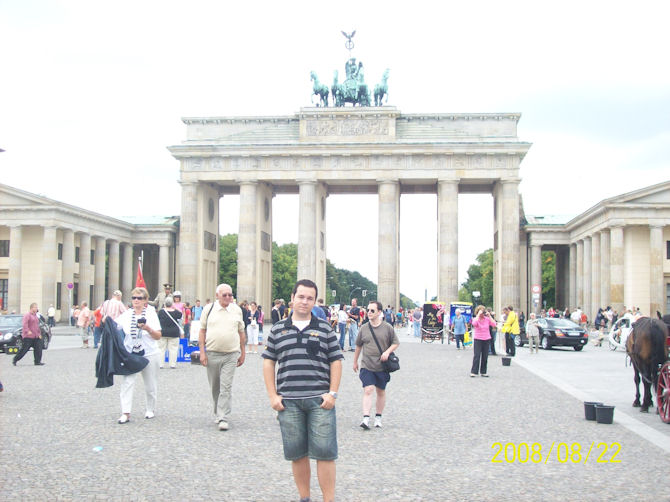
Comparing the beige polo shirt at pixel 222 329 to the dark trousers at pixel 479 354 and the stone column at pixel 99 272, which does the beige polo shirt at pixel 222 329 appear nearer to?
the dark trousers at pixel 479 354

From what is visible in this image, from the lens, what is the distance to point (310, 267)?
6594 cm

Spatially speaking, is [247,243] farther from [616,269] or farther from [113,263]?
[616,269]

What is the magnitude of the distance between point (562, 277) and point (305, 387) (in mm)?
75544

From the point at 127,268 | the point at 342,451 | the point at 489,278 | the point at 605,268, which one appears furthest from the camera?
the point at 489,278

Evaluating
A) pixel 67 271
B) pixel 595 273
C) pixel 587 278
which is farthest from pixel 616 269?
pixel 67 271

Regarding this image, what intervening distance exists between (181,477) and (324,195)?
63097 mm

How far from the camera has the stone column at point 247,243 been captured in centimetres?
6638

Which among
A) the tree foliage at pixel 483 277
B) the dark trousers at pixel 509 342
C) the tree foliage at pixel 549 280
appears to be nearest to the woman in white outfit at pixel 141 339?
the dark trousers at pixel 509 342

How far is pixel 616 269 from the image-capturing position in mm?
54531

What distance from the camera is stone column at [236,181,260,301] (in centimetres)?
6638

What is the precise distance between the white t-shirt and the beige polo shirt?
0.84 metres

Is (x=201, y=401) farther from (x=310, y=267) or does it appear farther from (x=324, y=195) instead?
(x=324, y=195)

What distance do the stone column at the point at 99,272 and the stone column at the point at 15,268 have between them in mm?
7732

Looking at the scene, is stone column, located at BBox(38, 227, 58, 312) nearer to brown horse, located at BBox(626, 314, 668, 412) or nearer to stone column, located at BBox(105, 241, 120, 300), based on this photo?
stone column, located at BBox(105, 241, 120, 300)
